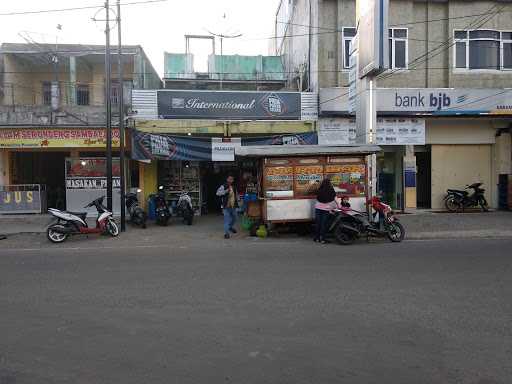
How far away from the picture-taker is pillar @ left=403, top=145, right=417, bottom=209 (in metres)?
18.5

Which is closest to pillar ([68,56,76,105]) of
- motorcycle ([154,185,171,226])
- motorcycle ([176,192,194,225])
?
motorcycle ([154,185,171,226])

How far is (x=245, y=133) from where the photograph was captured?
17359mm

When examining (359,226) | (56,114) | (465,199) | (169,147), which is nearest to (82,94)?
(56,114)

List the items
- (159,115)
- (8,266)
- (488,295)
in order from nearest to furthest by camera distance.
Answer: (488,295) < (8,266) < (159,115)

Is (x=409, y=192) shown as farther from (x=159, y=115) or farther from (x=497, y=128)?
(x=159, y=115)

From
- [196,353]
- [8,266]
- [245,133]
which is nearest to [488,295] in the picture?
[196,353]

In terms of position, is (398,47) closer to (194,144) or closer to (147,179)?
(194,144)

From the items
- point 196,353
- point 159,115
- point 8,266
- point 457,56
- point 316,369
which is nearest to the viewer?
point 316,369

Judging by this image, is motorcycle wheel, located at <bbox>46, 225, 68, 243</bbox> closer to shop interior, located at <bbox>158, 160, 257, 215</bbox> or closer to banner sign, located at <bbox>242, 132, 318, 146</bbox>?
shop interior, located at <bbox>158, 160, 257, 215</bbox>

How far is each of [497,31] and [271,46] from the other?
55.6 feet

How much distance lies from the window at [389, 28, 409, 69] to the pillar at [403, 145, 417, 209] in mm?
3049

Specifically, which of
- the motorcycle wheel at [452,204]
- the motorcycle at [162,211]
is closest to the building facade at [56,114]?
the motorcycle at [162,211]

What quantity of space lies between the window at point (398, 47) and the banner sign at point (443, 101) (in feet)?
4.13

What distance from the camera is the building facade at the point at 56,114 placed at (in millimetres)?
16578
